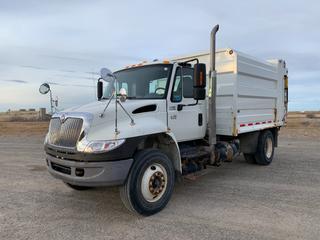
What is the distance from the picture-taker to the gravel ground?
4180 millimetres

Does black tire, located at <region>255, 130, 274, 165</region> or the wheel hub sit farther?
black tire, located at <region>255, 130, 274, 165</region>

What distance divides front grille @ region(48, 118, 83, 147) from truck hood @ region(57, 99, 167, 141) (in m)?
0.13

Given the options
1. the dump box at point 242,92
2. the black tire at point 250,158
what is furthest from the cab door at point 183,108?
the black tire at point 250,158

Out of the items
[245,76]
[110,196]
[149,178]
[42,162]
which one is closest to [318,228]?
[149,178]

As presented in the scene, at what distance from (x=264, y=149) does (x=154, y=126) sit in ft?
15.7

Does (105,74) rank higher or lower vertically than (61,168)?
higher

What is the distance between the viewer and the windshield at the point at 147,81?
5.51 m

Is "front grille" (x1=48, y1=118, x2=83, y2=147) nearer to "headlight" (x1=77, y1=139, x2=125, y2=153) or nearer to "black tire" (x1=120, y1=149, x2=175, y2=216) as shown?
"headlight" (x1=77, y1=139, x2=125, y2=153)

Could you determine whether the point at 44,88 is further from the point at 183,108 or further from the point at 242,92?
the point at 242,92

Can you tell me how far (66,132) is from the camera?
4828mm

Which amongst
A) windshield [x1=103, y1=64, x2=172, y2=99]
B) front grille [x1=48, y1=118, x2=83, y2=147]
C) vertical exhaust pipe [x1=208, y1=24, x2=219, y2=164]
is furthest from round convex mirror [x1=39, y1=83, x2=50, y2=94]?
vertical exhaust pipe [x1=208, y1=24, x2=219, y2=164]

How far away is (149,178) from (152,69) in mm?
2095

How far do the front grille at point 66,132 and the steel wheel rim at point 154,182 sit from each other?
48.0 inches

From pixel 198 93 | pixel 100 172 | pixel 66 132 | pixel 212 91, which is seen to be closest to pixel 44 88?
pixel 66 132
